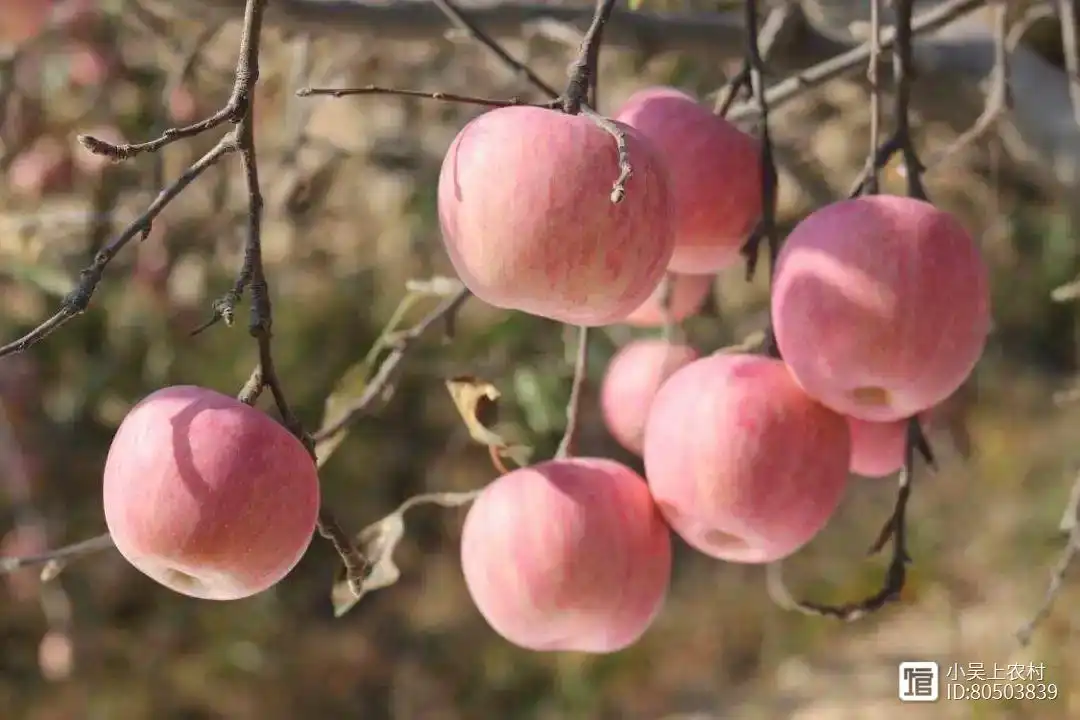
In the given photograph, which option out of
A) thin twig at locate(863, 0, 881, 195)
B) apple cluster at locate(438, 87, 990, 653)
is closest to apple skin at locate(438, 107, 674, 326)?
apple cluster at locate(438, 87, 990, 653)

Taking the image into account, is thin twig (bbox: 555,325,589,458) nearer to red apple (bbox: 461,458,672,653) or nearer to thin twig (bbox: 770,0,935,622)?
red apple (bbox: 461,458,672,653)

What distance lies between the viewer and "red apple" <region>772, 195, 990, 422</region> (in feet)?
1.06

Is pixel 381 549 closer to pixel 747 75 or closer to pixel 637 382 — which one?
pixel 637 382

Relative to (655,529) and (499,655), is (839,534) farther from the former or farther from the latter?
(655,529)

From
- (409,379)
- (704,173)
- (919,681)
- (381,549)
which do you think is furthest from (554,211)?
(409,379)

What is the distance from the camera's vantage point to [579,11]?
68 cm

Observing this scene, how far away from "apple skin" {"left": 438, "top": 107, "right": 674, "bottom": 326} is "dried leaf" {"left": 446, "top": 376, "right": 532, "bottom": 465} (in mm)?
107

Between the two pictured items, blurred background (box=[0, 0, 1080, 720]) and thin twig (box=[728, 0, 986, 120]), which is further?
blurred background (box=[0, 0, 1080, 720])

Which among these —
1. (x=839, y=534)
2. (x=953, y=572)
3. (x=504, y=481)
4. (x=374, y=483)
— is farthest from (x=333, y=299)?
(x=504, y=481)

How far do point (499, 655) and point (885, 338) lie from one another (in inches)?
45.3

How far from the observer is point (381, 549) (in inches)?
17.4

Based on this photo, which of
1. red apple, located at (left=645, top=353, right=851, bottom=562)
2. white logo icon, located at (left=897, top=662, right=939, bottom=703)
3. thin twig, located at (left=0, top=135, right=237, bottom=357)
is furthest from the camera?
white logo icon, located at (left=897, top=662, right=939, bottom=703)

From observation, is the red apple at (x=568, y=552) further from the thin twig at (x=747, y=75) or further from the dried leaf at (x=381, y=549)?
the thin twig at (x=747, y=75)

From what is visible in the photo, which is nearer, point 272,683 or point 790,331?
point 790,331
